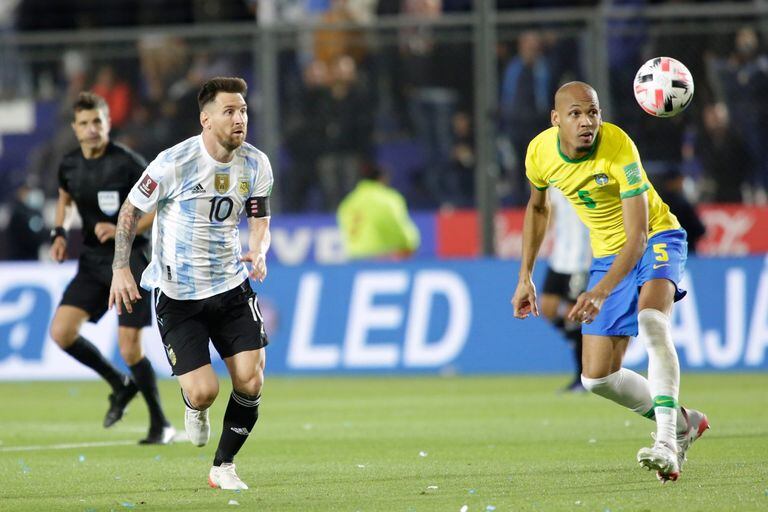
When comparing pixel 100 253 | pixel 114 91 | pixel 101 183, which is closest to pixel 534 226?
pixel 101 183

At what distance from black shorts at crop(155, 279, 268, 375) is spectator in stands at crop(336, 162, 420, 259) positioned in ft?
33.9

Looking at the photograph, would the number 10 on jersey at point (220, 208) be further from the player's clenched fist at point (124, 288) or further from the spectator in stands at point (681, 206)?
the spectator in stands at point (681, 206)

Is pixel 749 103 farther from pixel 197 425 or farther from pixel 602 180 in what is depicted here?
pixel 197 425

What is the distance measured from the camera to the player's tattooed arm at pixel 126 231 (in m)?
7.70

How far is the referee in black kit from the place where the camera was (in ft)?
34.3

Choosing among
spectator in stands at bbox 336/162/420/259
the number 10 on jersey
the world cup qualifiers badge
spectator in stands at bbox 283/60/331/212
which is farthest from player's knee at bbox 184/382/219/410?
spectator in stands at bbox 283/60/331/212

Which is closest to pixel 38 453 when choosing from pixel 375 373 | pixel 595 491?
pixel 595 491

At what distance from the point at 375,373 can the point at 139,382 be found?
6.24 meters

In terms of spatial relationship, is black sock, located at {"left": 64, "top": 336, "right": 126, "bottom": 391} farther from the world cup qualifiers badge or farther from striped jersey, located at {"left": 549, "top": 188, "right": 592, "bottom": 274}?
striped jersey, located at {"left": 549, "top": 188, "right": 592, "bottom": 274}

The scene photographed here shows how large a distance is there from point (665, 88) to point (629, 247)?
1263 millimetres

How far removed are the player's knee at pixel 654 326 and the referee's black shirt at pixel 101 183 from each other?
4.09m

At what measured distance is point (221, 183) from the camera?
303 inches

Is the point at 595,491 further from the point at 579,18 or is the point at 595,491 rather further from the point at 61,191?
the point at 579,18

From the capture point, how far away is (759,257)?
16.0 meters
